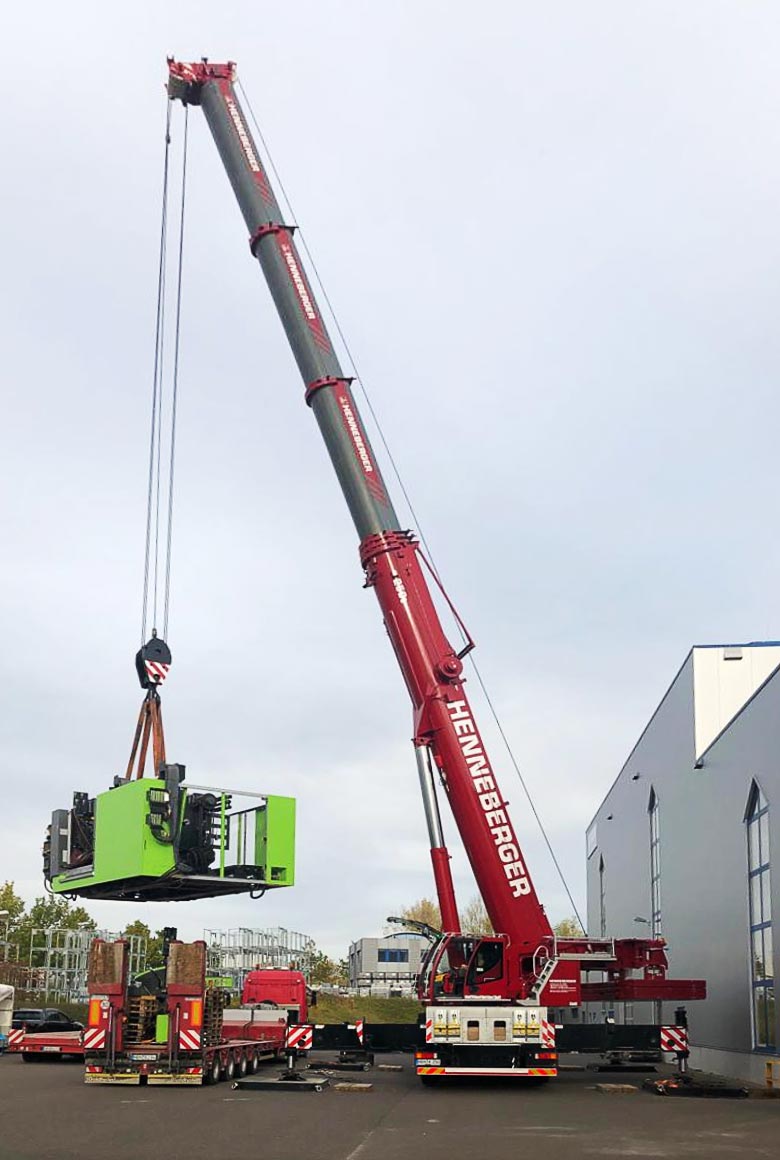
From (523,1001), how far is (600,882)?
4224cm

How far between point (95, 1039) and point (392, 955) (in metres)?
90.5

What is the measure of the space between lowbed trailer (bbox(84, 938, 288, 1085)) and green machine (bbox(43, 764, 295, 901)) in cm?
174

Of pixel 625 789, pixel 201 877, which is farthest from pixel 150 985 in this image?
pixel 625 789

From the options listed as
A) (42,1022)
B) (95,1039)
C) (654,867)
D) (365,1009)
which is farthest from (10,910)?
(95,1039)

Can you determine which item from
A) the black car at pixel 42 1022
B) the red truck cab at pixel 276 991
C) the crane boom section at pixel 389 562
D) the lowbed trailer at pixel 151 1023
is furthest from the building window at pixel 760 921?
the black car at pixel 42 1022

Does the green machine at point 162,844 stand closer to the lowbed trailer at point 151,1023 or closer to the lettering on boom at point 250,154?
the lowbed trailer at point 151,1023

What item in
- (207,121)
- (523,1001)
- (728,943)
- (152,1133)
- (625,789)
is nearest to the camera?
(152,1133)

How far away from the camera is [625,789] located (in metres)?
50.7

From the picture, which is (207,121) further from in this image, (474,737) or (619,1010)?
(619,1010)

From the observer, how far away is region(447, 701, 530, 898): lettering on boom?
75.9 feet

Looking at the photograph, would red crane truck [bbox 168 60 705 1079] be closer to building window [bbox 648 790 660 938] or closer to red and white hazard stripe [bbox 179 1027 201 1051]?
red and white hazard stripe [bbox 179 1027 201 1051]

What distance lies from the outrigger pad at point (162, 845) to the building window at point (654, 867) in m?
22.4

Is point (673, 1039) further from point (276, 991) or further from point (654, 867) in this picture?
point (654, 867)

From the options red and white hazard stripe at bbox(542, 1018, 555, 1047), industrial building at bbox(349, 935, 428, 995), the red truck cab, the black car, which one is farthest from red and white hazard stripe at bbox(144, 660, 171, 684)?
industrial building at bbox(349, 935, 428, 995)
